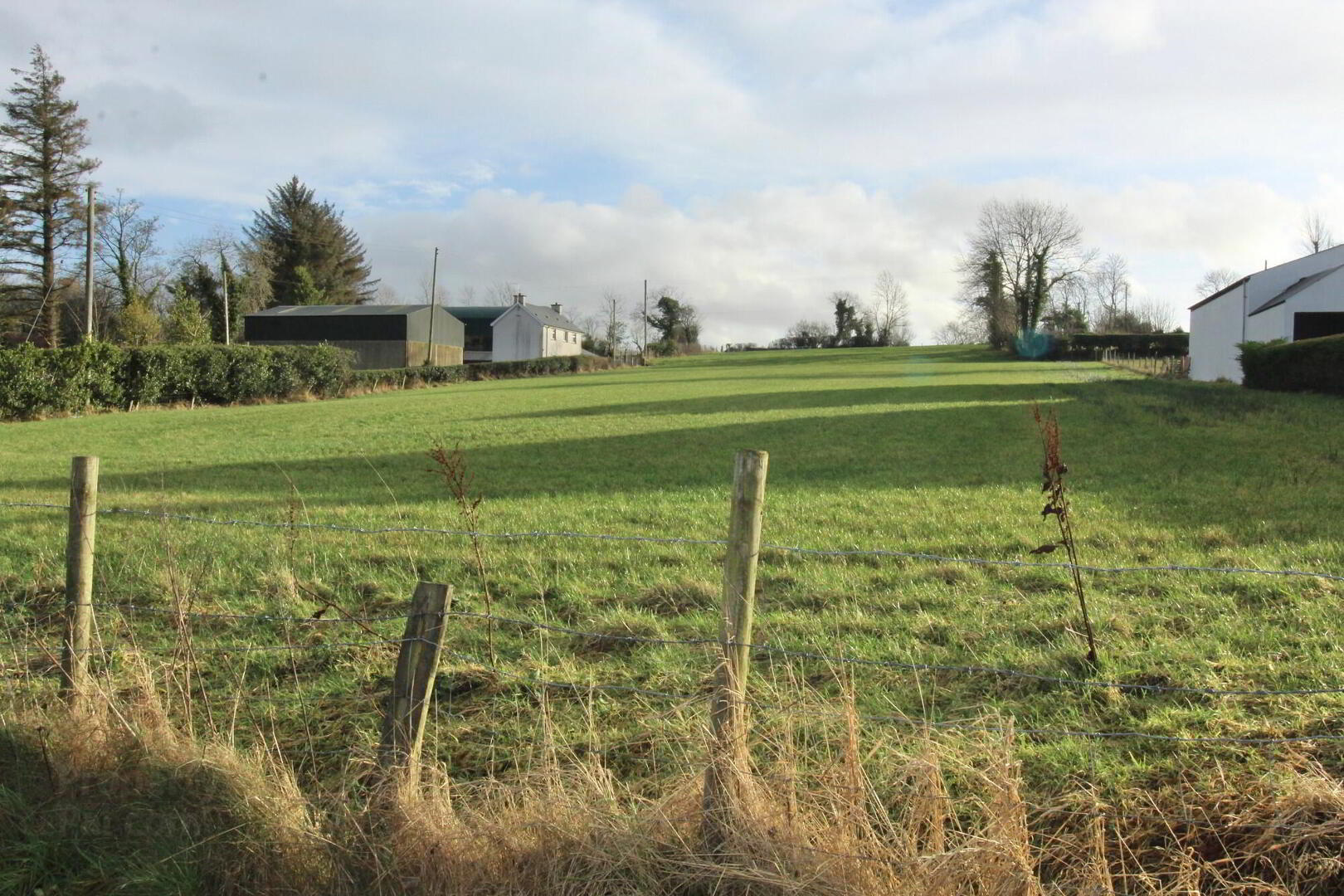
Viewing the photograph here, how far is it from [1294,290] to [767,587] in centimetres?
3153

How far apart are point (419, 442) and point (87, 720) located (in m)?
13.1

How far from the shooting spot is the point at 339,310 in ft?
211

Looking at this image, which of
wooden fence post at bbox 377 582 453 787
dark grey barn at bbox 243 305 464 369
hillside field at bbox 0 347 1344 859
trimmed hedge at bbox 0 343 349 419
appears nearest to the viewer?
wooden fence post at bbox 377 582 453 787

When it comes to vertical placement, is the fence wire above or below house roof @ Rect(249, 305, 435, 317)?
below

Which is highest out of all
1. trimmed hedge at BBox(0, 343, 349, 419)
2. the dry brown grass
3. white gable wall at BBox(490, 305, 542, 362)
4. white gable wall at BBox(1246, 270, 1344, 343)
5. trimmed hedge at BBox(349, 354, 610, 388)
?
white gable wall at BBox(490, 305, 542, 362)

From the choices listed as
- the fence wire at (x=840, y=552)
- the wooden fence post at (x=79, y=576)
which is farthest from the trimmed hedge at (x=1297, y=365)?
the wooden fence post at (x=79, y=576)

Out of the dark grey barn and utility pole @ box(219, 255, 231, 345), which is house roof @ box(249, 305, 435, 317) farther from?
utility pole @ box(219, 255, 231, 345)

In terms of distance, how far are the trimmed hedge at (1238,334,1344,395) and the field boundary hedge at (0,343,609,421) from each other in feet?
101

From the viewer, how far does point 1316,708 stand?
12.6ft

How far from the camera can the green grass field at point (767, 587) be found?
396cm

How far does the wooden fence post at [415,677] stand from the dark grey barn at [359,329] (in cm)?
6083

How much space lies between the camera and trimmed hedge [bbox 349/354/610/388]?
40353 mm

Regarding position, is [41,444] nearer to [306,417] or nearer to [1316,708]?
[306,417]

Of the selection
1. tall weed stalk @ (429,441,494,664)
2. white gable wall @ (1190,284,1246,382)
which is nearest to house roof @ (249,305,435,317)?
white gable wall @ (1190,284,1246,382)
